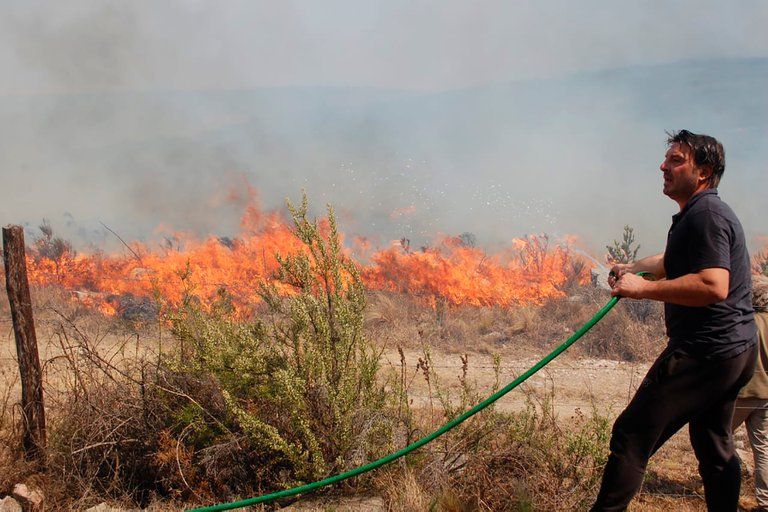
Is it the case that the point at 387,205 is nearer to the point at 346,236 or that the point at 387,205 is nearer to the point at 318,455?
the point at 346,236

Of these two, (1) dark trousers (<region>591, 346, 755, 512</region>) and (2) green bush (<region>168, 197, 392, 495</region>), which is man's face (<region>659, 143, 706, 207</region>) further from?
(2) green bush (<region>168, 197, 392, 495</region>)

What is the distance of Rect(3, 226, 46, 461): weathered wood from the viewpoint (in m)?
4.15

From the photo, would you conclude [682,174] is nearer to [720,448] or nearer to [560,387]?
[720,448]

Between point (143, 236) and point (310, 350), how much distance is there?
1410cm

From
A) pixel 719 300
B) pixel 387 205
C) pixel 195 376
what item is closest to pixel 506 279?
pixel 387 205

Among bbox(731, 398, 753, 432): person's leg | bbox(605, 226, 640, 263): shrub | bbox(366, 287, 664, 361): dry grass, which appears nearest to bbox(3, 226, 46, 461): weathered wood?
bbox(731, 398, 753, 432): person's leg

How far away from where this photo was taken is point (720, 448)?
2.85 meters

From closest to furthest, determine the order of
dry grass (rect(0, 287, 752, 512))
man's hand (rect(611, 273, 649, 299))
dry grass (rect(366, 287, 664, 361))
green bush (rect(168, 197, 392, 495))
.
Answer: man's hand (rect(611, 273, 649, 299)), dry grass (rect(0, 287, 752, 512)), green bush (rect(168, 197, 392, 495)), dry grass (rect(366, 287, 664, 361))

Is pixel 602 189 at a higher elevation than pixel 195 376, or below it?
higher

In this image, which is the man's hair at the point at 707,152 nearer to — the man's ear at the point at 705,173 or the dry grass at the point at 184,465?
the man's ear at the point at 705,173

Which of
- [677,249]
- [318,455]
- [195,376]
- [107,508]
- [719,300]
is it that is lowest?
[107,508]

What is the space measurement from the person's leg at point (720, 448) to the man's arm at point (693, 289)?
1.56ft

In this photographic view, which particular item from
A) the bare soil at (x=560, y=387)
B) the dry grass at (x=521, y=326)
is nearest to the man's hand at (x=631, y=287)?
the bare soil at (x=560, y=387)

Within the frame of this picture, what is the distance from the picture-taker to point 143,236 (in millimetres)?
16359
